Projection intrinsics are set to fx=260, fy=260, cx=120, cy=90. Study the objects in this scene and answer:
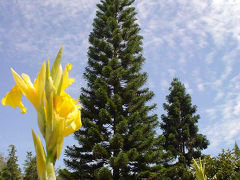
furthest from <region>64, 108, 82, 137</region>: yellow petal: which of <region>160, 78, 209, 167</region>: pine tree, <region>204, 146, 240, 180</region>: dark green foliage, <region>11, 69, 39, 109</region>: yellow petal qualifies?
<region>160, 78, 209, 167</region>: pine tree

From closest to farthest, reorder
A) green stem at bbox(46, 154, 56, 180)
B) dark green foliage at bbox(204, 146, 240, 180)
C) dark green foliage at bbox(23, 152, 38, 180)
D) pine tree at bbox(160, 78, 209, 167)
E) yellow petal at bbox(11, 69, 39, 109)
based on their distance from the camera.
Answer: green stem at bbox(46, 154, 56, 180), yellow petal at bbox(11, 69, 39, 109), dark green foliage at bbox(204, 146, 240, 180), pine tree at bbox(160, 78, 209, 167), dark green foliage at bbox(23, 152, 38, 180)

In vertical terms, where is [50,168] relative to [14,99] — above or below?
below

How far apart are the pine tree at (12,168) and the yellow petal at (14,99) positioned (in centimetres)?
2354

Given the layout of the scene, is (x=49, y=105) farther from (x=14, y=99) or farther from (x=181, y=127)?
(x=181, y=127)

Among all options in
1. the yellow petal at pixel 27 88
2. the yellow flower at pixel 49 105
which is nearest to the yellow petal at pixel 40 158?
the yellow flower at pixel 49 105

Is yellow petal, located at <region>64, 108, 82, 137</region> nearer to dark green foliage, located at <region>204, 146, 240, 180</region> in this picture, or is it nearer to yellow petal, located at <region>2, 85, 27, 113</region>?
yellow petal, located at <region>2, 85, 27, 113</region>

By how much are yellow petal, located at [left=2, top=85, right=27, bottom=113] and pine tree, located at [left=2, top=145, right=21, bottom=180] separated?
23541 mm

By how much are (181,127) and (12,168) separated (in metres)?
16.0

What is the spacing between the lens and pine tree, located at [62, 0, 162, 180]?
28.5 feet

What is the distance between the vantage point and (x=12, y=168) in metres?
22.4

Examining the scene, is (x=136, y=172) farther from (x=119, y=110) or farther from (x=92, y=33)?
(x=92, y=33)

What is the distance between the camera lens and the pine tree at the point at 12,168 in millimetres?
21758

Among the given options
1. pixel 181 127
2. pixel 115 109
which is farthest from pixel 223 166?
pixel 181 127

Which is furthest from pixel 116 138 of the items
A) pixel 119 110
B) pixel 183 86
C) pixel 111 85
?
pixel 183 86
